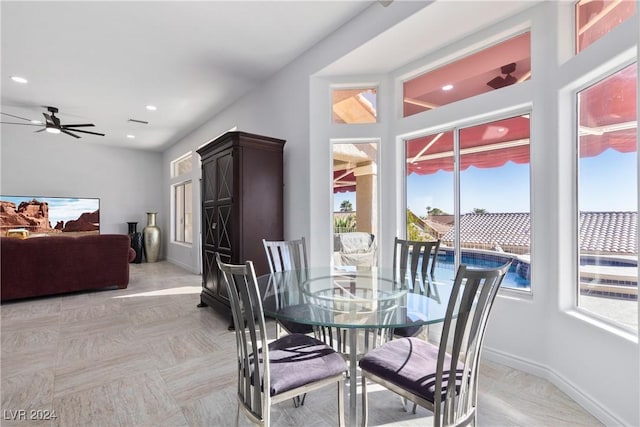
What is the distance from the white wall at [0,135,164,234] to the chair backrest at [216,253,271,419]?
312 inches

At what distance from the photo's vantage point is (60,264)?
4488mm

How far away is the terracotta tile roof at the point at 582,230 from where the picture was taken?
186 centimetres

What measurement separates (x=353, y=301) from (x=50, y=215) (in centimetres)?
809

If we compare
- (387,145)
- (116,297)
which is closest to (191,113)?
(116,297)

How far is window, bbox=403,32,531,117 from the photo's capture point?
2500 millimetres

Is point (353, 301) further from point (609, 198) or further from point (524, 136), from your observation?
point (524, 136)

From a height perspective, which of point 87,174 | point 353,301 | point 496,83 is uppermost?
point 496,83

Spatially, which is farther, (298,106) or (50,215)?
(50,215)

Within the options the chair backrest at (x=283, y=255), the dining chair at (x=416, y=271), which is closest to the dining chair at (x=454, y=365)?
the dining chair at (x=416, y=271)

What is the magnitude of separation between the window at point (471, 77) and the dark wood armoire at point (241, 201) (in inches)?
63.9

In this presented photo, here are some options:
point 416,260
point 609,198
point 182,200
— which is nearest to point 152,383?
point 416,260

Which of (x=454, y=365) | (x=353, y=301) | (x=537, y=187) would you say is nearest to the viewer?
(x=454, y=365)

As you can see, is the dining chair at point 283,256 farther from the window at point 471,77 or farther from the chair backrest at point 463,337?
the window at point 471,77

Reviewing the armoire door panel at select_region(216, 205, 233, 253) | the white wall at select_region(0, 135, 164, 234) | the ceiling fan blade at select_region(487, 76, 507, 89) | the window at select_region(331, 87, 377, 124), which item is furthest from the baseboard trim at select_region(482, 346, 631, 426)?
the white wall at select_region(0, 135, 164, 234)
